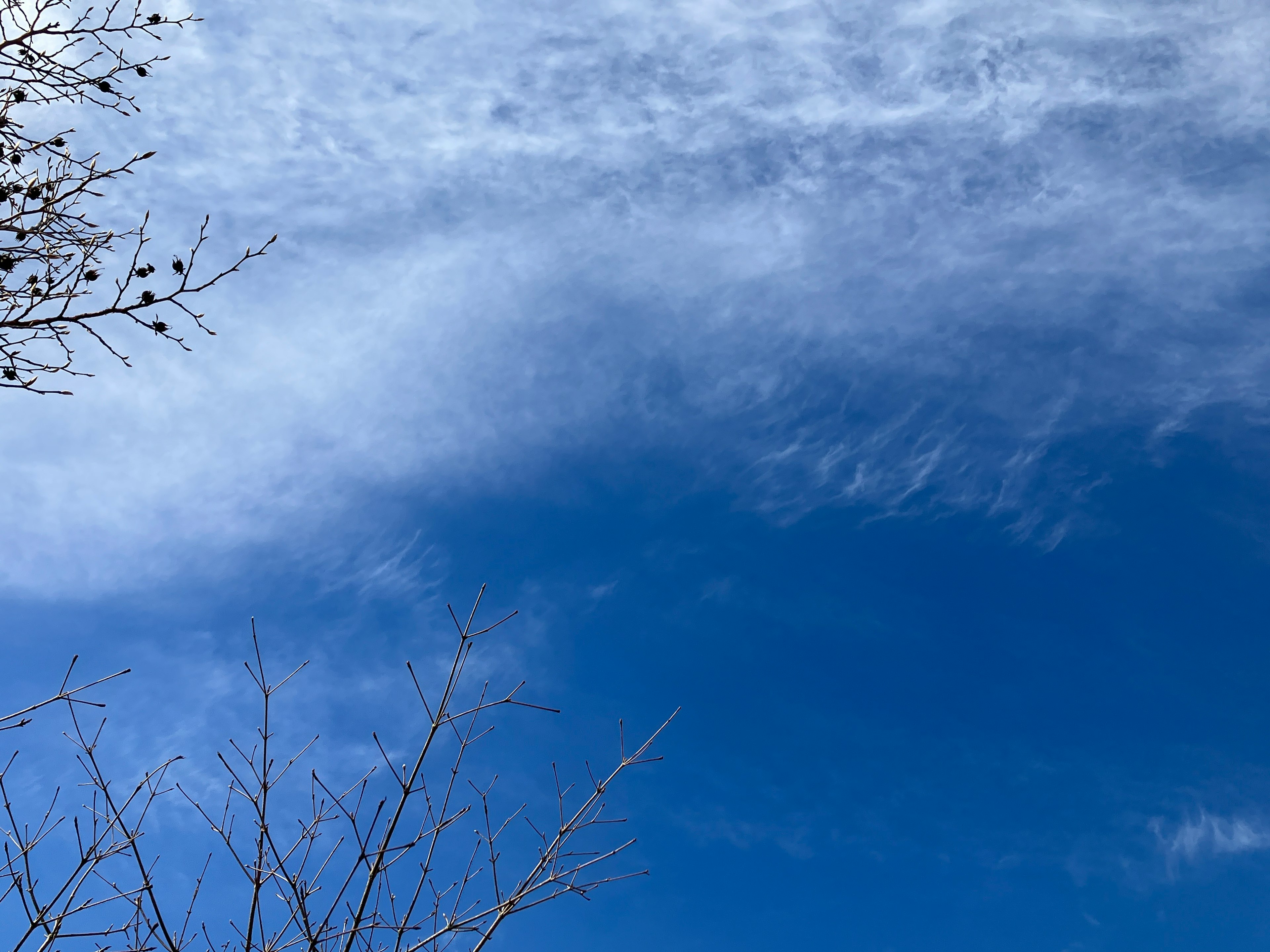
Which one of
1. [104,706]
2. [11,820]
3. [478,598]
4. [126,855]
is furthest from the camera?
[126,855]

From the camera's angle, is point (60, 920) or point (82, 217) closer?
point (60, 920)

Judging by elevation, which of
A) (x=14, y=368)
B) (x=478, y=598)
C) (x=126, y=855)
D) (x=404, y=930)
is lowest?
(x=404, y=930)

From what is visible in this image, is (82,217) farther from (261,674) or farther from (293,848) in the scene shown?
(293,848)

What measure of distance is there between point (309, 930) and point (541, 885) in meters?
1.72

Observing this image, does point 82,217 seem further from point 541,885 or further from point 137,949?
point 541,885

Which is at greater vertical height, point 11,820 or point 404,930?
point 11,820

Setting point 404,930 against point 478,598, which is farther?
point 404,930

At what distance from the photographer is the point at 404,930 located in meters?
6.31

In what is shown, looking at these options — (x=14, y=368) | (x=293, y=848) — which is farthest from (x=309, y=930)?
(x=14, y=368)

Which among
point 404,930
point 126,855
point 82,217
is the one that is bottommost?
point 404,930

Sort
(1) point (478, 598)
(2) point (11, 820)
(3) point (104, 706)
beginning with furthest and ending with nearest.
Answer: (2) point (11, 820) < (1) point (478, 598) < (3) point (104, 706)

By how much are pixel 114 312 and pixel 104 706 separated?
2837mm

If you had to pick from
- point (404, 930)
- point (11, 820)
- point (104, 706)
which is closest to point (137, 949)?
point (11, 820)

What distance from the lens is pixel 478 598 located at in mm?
5832
